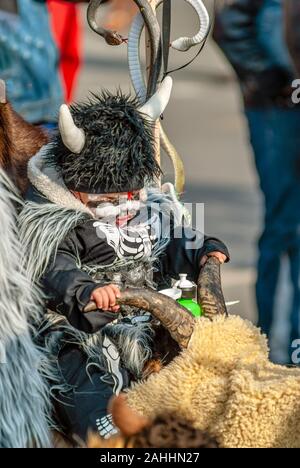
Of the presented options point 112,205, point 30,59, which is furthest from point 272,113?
point 112,205

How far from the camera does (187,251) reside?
2.38 meters

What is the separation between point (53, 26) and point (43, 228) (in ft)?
7.20

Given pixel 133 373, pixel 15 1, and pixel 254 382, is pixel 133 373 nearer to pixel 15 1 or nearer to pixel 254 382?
pixel 254 382

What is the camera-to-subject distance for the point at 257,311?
144 inches

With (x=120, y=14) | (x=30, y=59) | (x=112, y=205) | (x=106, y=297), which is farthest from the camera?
(x=120, y=14)

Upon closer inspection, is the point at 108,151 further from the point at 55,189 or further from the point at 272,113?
the point at 272,113

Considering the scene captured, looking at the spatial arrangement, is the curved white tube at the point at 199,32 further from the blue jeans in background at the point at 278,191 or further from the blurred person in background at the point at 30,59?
the blurred person in background at the point at 30,59

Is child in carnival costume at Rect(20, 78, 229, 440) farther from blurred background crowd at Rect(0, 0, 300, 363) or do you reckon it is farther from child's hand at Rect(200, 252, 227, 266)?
blurred background crowd at Rect(0, 0, 300, 363)

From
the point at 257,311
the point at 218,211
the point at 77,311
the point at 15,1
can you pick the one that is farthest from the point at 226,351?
the point at 218,211

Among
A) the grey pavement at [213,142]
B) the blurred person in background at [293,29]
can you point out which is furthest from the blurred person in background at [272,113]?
the grey pavement at [213,142]

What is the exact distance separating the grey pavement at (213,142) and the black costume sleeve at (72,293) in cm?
60

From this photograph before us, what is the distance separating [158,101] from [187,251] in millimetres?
350

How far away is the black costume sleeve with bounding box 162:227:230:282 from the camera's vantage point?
2.38 m

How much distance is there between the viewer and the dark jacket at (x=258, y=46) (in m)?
3.41
